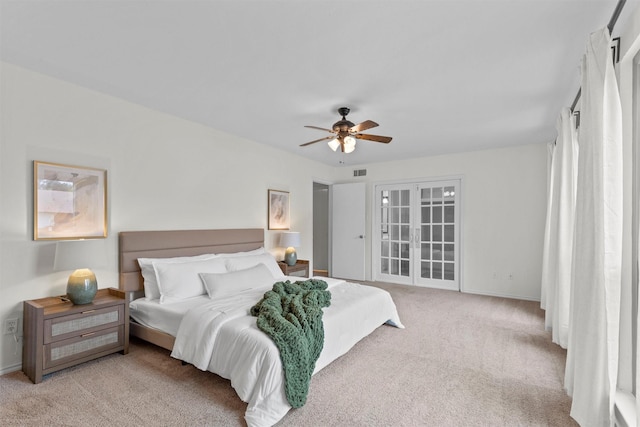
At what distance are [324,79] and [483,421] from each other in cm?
273

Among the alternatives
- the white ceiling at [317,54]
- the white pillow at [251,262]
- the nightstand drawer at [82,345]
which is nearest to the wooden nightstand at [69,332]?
the nightstand drawer at [82,345]

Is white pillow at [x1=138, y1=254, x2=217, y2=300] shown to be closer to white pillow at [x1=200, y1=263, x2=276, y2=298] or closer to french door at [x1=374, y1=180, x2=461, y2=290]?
white pillow at [x1=200, y1=263, x2=276, y2=298]

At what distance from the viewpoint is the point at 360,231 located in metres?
6.34

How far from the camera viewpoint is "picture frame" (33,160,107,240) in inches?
101

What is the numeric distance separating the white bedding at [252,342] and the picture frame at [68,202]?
46.0 inches

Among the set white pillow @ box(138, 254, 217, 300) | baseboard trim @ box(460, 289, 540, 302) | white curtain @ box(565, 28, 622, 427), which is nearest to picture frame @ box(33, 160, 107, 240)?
white pillow @ box(138, 254, 217, 300)

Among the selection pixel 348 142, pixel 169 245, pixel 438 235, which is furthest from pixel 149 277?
pixel 438 235

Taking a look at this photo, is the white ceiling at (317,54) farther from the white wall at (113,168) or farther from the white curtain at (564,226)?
the white curtain at (564,226)

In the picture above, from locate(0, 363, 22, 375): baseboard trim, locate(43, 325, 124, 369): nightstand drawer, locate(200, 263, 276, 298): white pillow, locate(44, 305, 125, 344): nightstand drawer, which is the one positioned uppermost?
locate(200, 263, 276, 298): white pillow

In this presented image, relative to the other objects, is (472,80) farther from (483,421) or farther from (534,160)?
(534,160)

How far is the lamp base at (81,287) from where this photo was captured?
2547mm

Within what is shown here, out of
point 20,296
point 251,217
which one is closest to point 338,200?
point 251,217

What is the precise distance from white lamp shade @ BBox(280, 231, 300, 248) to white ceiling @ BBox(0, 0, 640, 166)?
6.29 feet

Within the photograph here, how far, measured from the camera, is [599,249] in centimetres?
173
